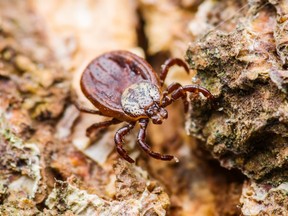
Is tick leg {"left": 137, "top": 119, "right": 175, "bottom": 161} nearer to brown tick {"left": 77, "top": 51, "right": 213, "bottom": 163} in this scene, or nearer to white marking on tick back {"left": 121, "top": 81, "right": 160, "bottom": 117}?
brown tick {"left": 77, "top": 51, "right": 213, "bottom": 163}

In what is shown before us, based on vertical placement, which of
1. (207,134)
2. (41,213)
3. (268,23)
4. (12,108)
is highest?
(268,23)

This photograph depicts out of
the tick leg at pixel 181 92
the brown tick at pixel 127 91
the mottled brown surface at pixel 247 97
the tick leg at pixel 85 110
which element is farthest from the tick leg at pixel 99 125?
Answer: the mottled brown surface at pixel 247 97

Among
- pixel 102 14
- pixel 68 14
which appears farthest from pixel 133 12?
pixel 68 14

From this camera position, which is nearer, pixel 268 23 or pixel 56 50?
pixel 268 23

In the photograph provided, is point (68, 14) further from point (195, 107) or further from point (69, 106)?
point (195, 107)

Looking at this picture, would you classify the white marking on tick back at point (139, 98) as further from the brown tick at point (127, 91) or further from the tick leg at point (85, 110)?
the tick leg at point (85, 110)

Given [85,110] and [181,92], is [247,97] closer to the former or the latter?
[181,92]

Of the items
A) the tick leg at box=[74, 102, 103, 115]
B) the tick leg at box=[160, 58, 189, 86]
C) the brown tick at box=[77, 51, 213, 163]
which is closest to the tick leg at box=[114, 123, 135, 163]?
the brown tick at box=[77, 51, 213, 163]

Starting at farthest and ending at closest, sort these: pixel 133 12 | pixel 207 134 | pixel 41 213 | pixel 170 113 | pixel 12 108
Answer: pixel 133 12 → pixel 170 113 → pixel 12 108 → pixel 207 134 → pixel 41 213
